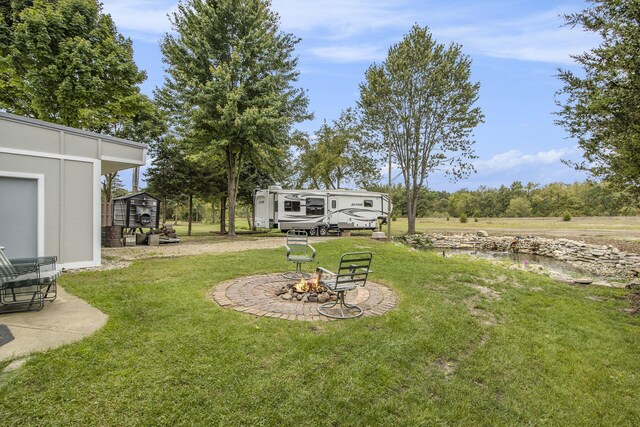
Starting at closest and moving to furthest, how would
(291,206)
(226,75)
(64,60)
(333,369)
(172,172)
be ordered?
(333,369)
(64,60)
(226,75)
(291,206)
(172,172)

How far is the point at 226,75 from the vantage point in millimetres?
13555

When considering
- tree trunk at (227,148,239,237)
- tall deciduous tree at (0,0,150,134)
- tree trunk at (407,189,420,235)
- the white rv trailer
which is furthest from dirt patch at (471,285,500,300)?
tree trunk at (407,189,420,235)

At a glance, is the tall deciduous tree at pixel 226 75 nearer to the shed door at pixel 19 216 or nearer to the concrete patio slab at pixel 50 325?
the shed door at pixel 19 216

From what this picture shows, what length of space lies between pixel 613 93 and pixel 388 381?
6.00m

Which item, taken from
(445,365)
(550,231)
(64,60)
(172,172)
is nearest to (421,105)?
(550,231)

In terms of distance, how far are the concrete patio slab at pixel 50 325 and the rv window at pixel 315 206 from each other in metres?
13.7

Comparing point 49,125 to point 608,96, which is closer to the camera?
point 608,96

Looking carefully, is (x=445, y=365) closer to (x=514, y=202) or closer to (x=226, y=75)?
(x=226, y=75)

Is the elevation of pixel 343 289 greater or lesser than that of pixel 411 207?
lesser

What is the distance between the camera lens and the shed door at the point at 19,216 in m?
6.18

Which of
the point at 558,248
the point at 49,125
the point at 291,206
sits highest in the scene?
the point at 49,125

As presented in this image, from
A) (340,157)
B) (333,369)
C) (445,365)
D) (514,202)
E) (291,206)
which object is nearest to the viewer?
(333,369)

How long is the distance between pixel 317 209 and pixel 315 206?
22 centimetres

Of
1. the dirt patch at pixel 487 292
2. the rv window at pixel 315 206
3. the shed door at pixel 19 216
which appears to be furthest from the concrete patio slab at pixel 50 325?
the rv window at pixel 315 206
